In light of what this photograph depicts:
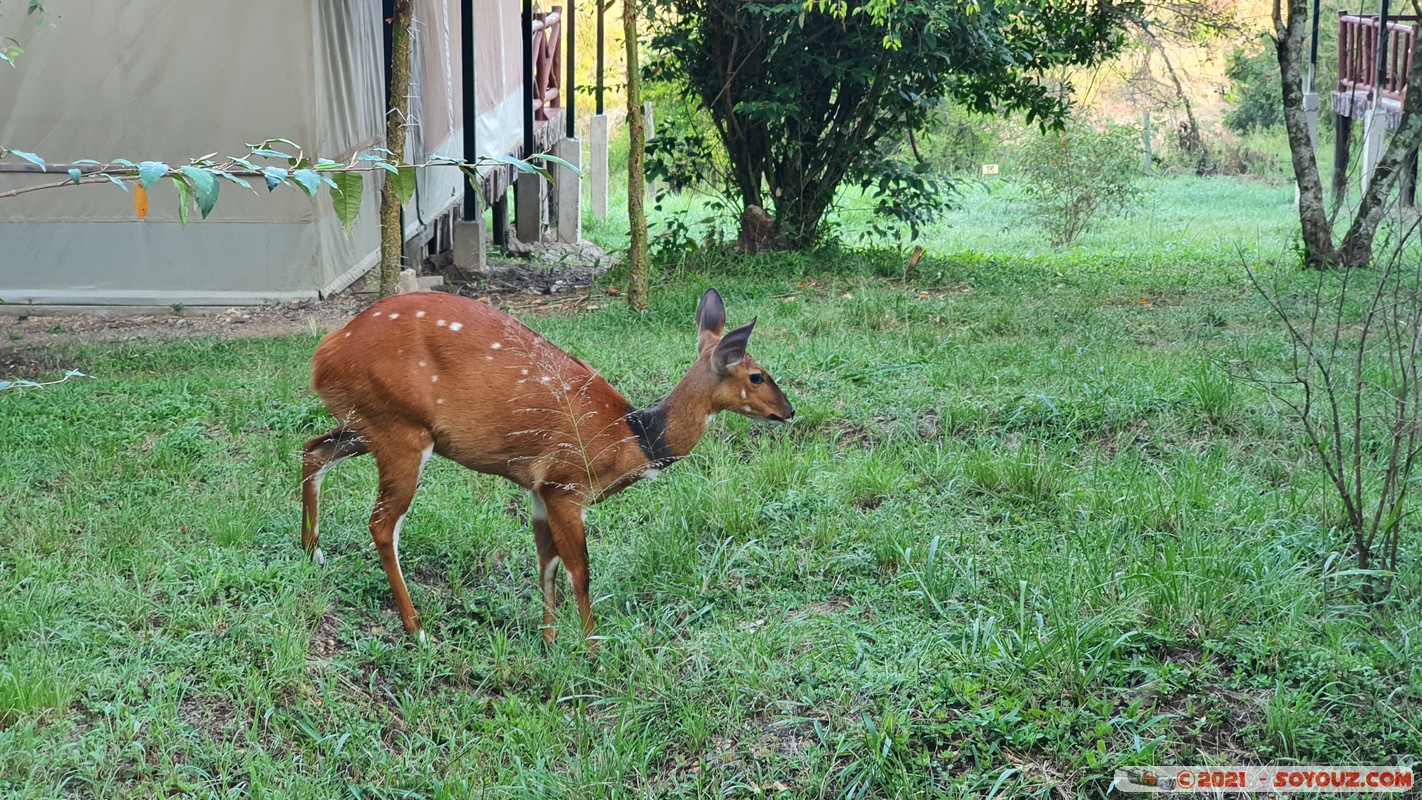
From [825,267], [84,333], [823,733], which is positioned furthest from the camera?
[825,267]

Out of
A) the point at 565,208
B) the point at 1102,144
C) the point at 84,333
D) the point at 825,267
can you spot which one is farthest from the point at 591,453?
the point at 1102,144

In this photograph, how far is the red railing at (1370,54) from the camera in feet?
51.7

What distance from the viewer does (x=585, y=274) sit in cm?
1352

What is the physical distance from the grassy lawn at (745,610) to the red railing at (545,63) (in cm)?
1315

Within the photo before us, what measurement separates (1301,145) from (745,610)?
7.98 meters

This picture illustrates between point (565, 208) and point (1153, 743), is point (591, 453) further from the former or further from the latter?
point (565, 208)

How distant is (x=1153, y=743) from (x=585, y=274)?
35.2 feet

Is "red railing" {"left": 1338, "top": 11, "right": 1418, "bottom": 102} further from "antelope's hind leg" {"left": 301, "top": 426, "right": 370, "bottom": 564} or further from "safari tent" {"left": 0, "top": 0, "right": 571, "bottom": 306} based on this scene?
"antelope's hind leg" {"left": 301, "top": 426, "right": 370, "bottom": 564}

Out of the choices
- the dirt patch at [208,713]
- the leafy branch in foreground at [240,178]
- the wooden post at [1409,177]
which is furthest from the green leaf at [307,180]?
the wooden post at [1409,177]

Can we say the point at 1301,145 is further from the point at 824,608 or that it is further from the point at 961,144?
the point at 961,144

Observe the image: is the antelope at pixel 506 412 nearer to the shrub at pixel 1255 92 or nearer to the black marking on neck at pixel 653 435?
the black marking on neck at pixel 653 435

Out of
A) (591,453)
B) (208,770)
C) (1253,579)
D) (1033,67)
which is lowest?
(208,770)

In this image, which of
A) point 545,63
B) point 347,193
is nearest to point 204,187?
point 347,193

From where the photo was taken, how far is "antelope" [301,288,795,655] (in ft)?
13.7
